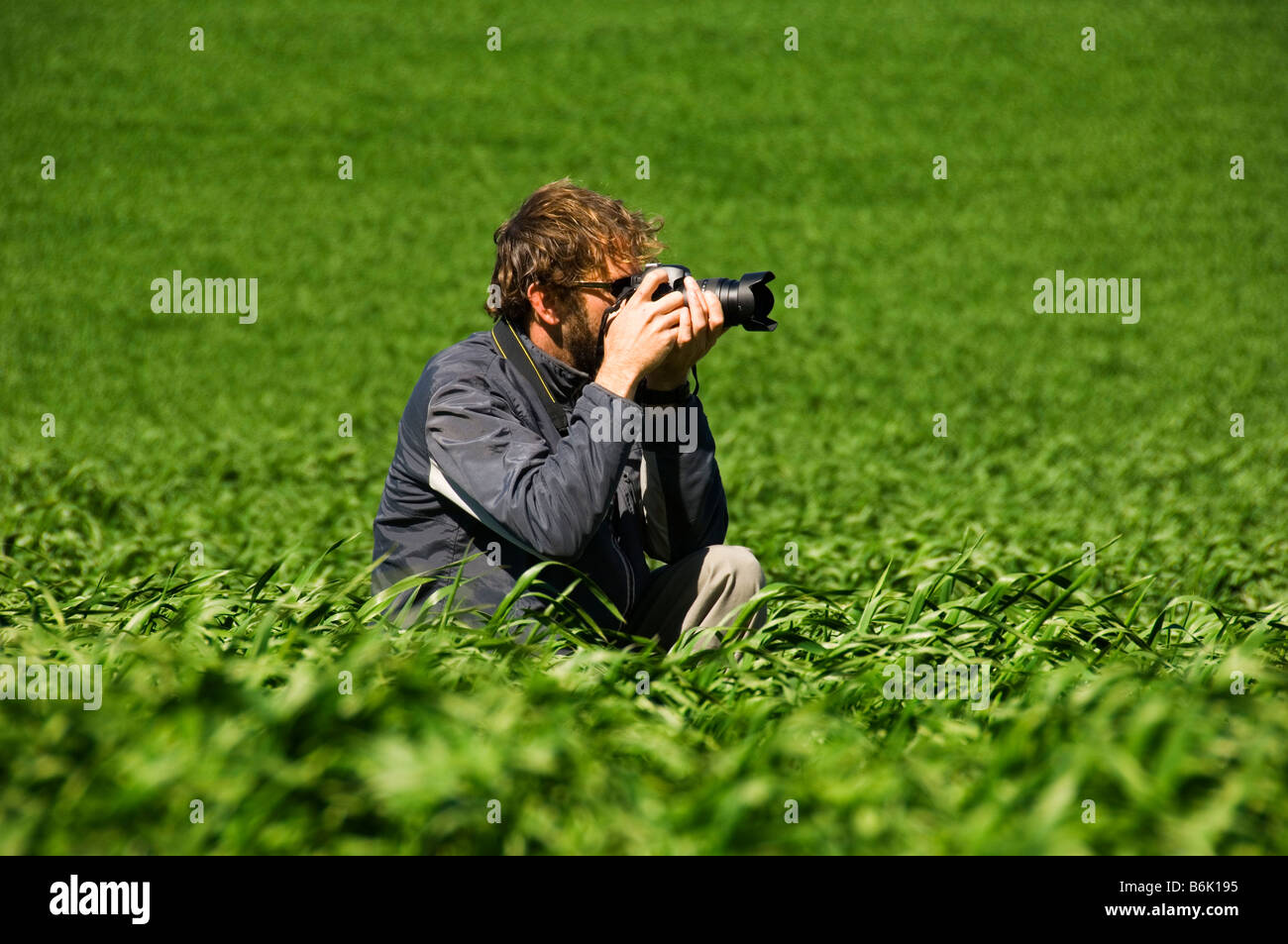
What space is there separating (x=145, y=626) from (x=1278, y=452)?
827 centimetres

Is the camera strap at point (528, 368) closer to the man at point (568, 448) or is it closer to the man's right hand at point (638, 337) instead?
the man at point (568, 448)

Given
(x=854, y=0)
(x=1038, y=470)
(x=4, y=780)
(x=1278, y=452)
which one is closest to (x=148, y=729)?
(x=4, y=780)

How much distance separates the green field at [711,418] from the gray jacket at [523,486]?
300 mm

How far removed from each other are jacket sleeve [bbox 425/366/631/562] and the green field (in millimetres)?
312

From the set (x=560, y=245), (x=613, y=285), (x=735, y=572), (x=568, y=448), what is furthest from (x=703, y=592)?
(x=560, y=245)

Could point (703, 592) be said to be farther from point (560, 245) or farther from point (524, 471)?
point (560, 245)

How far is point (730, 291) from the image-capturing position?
3572 mm

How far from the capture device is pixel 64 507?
6176mm

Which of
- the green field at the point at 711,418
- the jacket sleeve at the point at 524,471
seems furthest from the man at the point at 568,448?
the green field at the point at 711,418

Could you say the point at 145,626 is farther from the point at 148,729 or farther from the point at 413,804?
the point at 413,804

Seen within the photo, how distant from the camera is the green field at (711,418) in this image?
2.13m

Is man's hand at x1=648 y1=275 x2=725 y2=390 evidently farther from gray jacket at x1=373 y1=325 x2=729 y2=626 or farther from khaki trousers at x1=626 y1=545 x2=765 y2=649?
khaki trousers at x1=626 y1=545 x2=765 y2=649

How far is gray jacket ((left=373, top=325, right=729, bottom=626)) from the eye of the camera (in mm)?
3139

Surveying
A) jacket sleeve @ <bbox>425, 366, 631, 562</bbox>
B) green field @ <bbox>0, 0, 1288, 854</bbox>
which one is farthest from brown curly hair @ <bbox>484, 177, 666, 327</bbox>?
green field @ <bbox>0, 0, 1288, 854</bbox>
